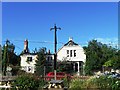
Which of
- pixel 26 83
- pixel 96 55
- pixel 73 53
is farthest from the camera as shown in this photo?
pixel 73 53

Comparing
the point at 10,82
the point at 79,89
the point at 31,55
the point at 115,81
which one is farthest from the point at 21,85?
the point at 31,55

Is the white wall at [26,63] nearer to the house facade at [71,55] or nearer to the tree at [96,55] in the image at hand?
the house facade at [71,55]

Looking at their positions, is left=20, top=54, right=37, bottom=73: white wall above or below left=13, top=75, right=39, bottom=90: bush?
above

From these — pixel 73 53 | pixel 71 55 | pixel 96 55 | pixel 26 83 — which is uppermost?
pixel 73 53

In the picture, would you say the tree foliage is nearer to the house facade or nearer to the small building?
the house facade

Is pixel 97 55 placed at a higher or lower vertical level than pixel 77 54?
lower

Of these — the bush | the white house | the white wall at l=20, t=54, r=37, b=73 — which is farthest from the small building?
the bush

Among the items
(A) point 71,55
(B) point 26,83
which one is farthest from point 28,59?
(B) point 26,83

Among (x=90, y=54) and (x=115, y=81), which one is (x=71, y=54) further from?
(x=115, y=81)

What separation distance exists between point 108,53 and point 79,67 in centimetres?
303

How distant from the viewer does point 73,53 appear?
106 feet

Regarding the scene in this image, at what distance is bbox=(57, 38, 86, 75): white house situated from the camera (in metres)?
32.2

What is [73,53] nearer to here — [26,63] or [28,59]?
[28,59]

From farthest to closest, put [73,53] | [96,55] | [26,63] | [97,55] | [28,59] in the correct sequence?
[26,63] → [28,59] → [73,53] → [97,55] → [96,55]
